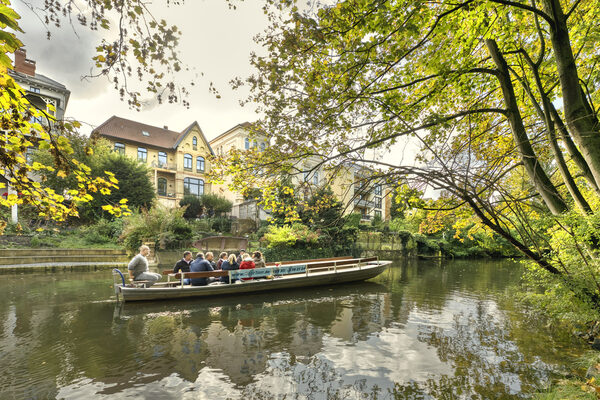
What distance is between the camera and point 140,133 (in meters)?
32.2

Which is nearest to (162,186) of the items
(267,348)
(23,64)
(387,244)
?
(23,64)

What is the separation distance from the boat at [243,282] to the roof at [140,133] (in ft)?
76.4

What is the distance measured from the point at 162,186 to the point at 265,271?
25409mm

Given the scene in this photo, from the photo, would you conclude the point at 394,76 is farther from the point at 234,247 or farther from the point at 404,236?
the point at 404,236

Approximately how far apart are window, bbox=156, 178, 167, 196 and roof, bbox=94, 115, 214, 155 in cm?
397

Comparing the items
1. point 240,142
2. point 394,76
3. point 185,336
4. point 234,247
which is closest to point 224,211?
point 240,142

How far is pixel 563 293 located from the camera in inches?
208

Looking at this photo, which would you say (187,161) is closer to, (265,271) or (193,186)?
(193,186)

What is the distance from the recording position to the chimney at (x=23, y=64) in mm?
24441

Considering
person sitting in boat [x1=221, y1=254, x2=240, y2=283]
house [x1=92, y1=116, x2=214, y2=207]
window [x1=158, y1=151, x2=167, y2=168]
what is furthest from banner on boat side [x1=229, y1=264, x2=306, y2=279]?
window [x1=158, y1=151, x2=167, y2=168]

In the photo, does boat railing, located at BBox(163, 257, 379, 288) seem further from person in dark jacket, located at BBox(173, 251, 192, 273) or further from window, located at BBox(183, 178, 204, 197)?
window, located at BBox(183, 178, 204, 197)

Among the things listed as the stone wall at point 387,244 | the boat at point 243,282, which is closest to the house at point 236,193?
the stone wall at point 387,244

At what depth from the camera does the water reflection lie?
4457 mm

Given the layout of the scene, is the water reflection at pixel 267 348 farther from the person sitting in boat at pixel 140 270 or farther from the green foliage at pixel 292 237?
the green foliage at pixel 292 237
